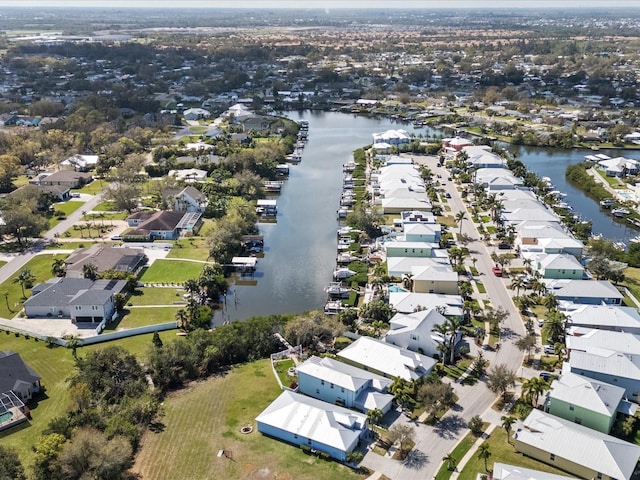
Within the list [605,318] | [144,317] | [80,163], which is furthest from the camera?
[80,163]

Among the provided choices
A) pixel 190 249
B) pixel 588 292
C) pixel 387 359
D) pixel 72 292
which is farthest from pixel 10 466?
pixel 588 292

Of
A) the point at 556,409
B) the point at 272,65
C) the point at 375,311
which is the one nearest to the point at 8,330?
the point at 375,311

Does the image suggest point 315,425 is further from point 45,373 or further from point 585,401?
point 45,373

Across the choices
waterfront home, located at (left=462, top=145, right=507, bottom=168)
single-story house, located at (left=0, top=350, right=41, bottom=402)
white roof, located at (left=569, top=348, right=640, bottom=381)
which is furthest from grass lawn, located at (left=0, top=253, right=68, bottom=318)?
waterfront home, located at (left=462, top=145, right=507, bottom=168)

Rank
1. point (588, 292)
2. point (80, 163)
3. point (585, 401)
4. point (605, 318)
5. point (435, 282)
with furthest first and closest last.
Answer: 1. point (80, 163)
2. point (435, 282)
3. point (588, 292)
4. point (605, 318)
5. point (585, 401)

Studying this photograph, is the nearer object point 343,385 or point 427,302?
point 343,385

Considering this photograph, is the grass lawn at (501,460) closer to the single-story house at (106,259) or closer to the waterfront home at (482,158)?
the single-story house at (106,259)

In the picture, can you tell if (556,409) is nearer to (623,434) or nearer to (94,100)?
(623,434)

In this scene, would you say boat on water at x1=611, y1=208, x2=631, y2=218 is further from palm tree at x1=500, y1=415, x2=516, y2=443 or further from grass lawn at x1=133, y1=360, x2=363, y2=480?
grass lawn at x1=133, y1=360, x2=363, y2=480
